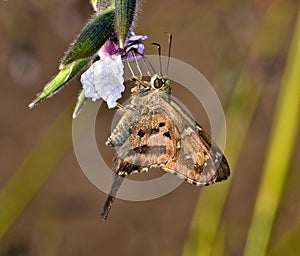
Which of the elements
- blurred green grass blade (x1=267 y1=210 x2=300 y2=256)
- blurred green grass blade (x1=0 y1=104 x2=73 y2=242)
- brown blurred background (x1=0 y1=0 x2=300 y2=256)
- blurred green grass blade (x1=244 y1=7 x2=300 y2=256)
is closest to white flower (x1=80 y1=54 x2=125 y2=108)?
blurred green grass blade (x1=244 y1=7 x2=300 y2=256)

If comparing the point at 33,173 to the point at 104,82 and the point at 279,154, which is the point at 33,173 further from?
the point at 104,82

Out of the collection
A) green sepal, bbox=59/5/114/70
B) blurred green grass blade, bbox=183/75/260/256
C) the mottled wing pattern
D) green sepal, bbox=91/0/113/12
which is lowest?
the mottled wing pattern

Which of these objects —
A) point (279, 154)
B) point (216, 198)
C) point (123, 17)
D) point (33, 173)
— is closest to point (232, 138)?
point (216, 198)

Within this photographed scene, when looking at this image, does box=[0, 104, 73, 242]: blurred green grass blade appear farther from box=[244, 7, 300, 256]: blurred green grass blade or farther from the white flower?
the white flower

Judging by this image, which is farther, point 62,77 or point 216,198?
point 216,198

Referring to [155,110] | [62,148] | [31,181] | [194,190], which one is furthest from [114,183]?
[194,190]

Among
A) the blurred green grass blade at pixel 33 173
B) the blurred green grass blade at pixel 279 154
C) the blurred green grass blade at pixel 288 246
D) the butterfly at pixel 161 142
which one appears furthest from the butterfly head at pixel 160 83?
the blurred green grass blade at pixel 288 246

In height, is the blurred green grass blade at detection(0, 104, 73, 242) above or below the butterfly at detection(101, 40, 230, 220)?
above
